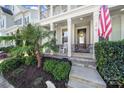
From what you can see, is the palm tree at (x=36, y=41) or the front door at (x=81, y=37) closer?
the palm tree at (x=36, y=41)

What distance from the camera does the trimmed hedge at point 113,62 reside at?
541 centimetres

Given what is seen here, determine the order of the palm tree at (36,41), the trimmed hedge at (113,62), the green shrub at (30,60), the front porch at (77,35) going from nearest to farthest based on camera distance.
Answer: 1. the trimmed hedge at (113,62)
2. the palm tree at (36,41)
3. the green shrub at (30,60)
4. the front porch at (77,35)

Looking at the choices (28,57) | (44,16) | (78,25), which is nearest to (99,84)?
(28,57)

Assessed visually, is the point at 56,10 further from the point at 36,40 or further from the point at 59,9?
the point at 36,40

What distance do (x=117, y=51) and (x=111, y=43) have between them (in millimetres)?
385

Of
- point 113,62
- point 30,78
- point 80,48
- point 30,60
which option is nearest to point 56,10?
point 80,48

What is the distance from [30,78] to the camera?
8.09 m

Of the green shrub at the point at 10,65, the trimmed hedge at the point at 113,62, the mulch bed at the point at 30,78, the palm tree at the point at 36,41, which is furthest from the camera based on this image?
the green shrub at the point at 10,65

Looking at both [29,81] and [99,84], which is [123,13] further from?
[29,81]

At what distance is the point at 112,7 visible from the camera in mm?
8570

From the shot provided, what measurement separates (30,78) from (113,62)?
4.73 meters

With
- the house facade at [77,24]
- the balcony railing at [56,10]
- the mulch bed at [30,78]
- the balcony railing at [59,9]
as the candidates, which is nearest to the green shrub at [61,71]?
the mulch bed at [30,78]

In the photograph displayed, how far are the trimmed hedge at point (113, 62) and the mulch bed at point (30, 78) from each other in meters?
2.02

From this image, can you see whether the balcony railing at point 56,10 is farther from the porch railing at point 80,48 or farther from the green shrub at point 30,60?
the green shrub at point 30,60
